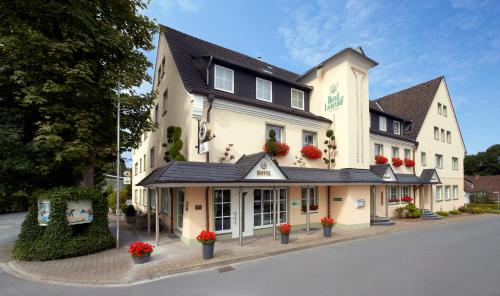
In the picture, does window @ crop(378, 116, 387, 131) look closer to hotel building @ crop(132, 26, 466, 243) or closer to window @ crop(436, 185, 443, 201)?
hotel building @ crop(132, 26, 466, 243)

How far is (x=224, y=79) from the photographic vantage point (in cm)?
1357

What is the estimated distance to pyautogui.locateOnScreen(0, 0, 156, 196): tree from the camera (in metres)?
8.83

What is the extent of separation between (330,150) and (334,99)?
3.06 m

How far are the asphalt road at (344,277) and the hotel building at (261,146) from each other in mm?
3142

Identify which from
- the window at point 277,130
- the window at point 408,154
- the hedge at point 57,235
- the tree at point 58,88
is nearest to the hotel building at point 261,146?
the window at point 277,130

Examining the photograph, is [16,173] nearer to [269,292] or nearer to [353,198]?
[269,292]

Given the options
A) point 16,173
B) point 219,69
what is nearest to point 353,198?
point 219,69

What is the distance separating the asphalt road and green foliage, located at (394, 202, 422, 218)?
381 inches

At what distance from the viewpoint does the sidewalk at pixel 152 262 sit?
733 centimetres

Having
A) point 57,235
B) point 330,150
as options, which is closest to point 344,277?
point 57,235

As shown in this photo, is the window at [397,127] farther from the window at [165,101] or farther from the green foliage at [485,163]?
the green foliage at [485,163]

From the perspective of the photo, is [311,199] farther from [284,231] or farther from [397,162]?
[397,162]

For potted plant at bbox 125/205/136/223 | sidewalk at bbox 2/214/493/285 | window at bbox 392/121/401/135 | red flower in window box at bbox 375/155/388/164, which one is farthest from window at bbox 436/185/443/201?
potted plant at bbox 125/205/136/223

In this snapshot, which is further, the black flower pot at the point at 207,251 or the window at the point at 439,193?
the window at the point at 439,193
